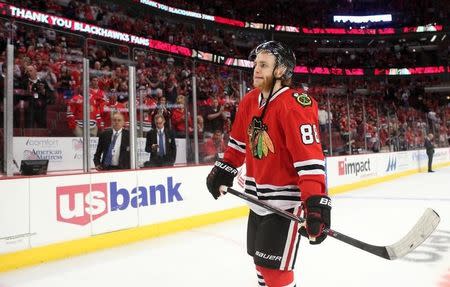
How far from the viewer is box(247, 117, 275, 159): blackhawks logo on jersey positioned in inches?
66.1

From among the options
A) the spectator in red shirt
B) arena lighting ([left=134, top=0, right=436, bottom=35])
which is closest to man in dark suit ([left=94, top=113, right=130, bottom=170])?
the spectator in red shirt

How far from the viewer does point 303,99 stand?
65.0 inches

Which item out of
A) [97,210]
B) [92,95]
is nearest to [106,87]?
[92,95]

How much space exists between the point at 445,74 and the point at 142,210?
25.8m

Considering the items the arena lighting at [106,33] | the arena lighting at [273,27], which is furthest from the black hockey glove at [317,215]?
the arena lighting at [273,27]


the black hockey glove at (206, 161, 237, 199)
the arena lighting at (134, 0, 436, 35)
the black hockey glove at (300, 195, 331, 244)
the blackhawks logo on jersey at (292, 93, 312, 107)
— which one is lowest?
the black hockey glove at (300, 195, 331, 244)

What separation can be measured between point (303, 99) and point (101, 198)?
2987 millimetres

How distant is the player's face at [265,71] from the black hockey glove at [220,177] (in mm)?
427

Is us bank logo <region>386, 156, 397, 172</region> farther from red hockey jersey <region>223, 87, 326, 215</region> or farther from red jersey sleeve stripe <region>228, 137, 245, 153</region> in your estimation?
red hockey jersey <region>223, 87, 326, 215</region>

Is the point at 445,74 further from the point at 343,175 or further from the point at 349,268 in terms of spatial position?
the point at 349,268

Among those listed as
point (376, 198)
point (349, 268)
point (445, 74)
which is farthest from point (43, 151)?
point (445, 74)

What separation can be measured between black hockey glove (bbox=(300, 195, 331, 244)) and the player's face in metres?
0.53

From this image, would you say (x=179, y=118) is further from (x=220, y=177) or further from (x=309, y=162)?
(x=309, y=162)

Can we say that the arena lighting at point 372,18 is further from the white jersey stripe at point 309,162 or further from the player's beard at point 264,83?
the white jersey stripe at point 309,162
